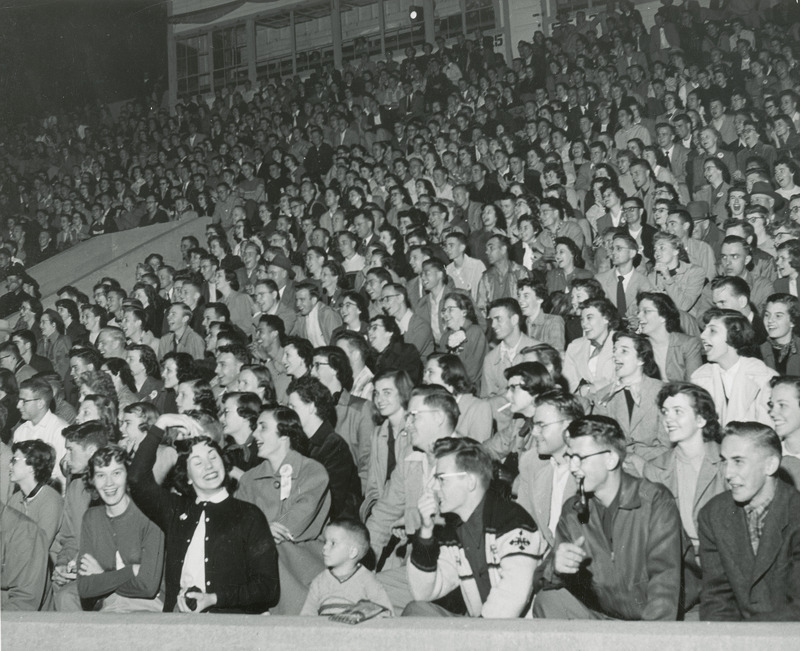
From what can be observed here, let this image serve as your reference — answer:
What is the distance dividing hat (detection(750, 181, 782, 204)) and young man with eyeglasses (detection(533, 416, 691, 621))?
17.4 feet

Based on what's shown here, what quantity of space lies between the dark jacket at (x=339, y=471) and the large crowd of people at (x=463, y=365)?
24 mm

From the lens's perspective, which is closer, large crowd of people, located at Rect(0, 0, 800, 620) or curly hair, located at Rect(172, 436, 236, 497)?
large crowd of people, located at Rect(0, 0, 800, 620)

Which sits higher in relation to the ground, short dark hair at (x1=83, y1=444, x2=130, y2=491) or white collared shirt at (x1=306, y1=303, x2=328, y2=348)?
white collared shirt at (x1=306, y1=303, x2=328, y2=348)

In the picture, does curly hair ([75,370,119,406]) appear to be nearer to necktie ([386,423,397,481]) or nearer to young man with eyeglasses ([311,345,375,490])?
young man with eyeglasses ([311,345,375,490])

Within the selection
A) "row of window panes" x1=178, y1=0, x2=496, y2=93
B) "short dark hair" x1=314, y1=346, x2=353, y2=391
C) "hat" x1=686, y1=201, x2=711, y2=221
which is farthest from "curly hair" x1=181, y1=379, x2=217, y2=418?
"row of window panes" x1=178, y1=0, x2=496, y2=93

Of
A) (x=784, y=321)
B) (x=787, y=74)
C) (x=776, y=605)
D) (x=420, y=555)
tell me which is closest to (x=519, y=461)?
(x=420, y=555)

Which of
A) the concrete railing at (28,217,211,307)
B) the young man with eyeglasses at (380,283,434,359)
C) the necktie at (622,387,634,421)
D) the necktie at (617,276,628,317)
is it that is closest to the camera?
the necktie at (622,387,634,421)

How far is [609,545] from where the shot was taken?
400 cm

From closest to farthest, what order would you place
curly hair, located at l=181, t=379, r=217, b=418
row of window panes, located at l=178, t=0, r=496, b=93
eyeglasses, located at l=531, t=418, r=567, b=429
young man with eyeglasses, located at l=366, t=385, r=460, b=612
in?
eyeglasses, located at l=531, t=418, r=567, b=429 → young man with eyeglasses, located at l=366, t=385, r=460, b=612 → curly hair, located at l=181, t=379, r=217, b=418 → row of window panes, located at l=178, t=0, r=496, b=93

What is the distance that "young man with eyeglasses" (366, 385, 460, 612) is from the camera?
198 inches

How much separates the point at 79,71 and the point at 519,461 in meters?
19.2

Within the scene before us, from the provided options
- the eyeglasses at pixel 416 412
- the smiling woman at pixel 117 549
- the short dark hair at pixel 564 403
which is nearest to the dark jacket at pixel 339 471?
the eyeglasses at pixel 416 412

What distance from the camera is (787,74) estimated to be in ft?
37.2

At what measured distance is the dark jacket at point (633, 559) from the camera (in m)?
3.86
